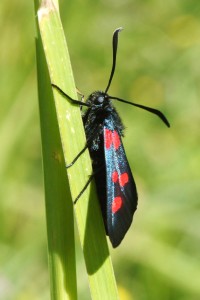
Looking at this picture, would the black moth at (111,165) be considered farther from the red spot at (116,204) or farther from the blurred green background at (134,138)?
the blurred green background at (134,138)

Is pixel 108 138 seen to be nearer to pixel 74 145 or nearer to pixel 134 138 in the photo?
pixel 74 145

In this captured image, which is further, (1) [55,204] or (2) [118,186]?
(2) [118,186]

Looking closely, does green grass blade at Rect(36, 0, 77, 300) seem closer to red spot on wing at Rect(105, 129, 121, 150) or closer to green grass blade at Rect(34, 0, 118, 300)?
green grass blade at Rect(34, 0, 118, 300)

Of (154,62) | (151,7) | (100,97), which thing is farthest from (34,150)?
(100,97)

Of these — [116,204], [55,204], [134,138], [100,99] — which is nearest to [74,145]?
[55,204]

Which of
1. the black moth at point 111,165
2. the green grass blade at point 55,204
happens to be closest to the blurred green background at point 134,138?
the black moth at point 111,165

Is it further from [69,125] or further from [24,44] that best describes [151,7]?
[69,125]
